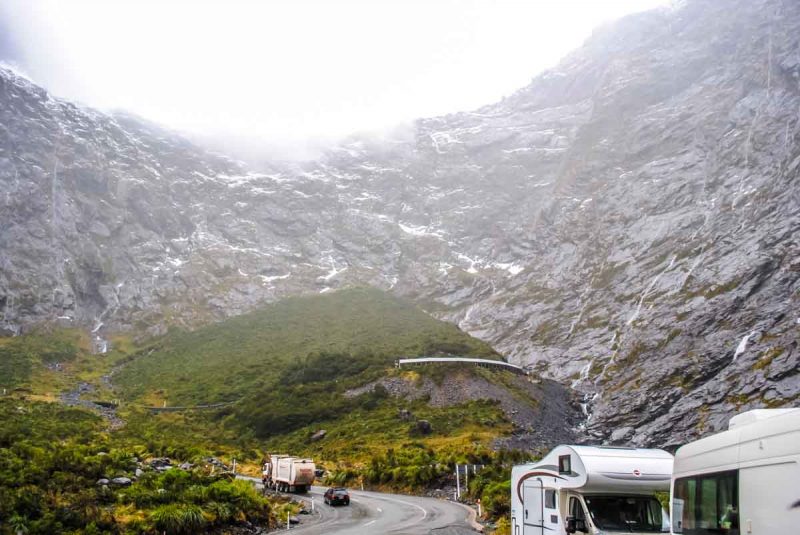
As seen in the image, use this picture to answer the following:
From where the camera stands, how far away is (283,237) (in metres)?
161

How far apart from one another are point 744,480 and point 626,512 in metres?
5.11

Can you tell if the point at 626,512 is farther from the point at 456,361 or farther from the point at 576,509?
the point at 456,361

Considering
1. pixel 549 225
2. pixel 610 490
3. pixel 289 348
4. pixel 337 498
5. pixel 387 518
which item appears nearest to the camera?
pixel 610 490

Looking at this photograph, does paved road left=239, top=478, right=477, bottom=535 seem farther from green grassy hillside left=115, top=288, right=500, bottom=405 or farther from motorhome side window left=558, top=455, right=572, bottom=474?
green grassy hillside left=115, top=288, right=500, bottom=405

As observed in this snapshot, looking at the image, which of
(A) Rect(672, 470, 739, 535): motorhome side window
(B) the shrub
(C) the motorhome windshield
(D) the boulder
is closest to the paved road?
(B) the shrub

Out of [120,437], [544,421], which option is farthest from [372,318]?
[120,437]

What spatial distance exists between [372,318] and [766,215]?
6807 centimetres

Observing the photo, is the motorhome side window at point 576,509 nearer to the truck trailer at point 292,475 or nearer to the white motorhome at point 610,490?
the white motorhome at point 610,490

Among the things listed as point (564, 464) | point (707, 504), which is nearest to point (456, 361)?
point (564, 464)

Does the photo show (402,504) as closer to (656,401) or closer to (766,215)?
(656,401)

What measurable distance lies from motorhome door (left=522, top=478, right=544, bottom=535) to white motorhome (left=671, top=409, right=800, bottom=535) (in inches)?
187

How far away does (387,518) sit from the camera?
26297 mm

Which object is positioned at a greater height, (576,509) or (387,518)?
(576,509)

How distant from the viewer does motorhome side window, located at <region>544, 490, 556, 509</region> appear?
45.5 feet
